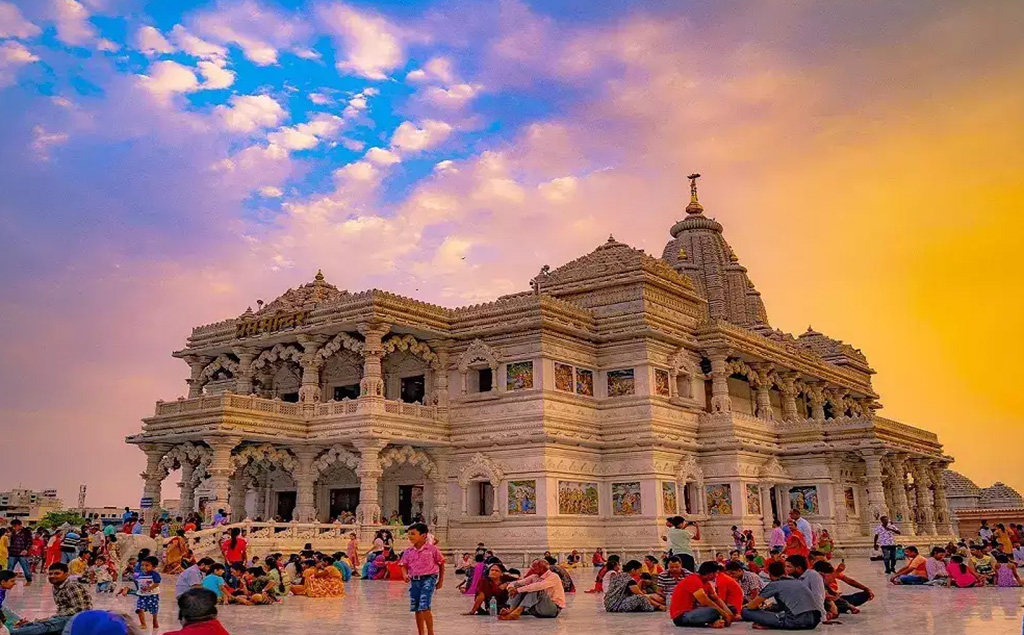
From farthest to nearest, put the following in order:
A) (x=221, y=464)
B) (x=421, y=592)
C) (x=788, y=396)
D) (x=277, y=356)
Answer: (x=788, y=396) → (x=277, y=356) → (x=221, y=464) → (x=421, y=592)

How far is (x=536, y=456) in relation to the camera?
3120 centimetres

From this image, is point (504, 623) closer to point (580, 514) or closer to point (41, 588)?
point (41, 588)

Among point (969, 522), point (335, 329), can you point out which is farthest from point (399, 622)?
point (969, 522)

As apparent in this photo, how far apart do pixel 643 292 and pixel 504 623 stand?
72.8 ft

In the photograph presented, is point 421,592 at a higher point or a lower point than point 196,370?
lower

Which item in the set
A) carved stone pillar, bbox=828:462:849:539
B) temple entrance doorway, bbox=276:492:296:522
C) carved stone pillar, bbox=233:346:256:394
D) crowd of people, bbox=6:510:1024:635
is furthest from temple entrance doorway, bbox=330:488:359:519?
carved stone pillar, bbox=828:462:849:539

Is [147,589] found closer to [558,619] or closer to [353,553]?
[558,619]

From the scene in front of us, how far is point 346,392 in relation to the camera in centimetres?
3625

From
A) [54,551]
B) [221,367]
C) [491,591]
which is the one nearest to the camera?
[491,591]

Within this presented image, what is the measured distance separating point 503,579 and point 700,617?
3921 millimetres

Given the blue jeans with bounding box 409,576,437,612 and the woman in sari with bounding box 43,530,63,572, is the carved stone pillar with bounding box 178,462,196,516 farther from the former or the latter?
the blue jeans with bounding box 409,576,437,612

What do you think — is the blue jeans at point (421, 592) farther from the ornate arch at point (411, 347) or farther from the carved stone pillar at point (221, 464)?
the ornate arch at point (411, 347)

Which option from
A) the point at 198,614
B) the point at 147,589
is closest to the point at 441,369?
the point at 147,589

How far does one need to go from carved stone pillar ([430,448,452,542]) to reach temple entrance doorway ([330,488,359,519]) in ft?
9.99
